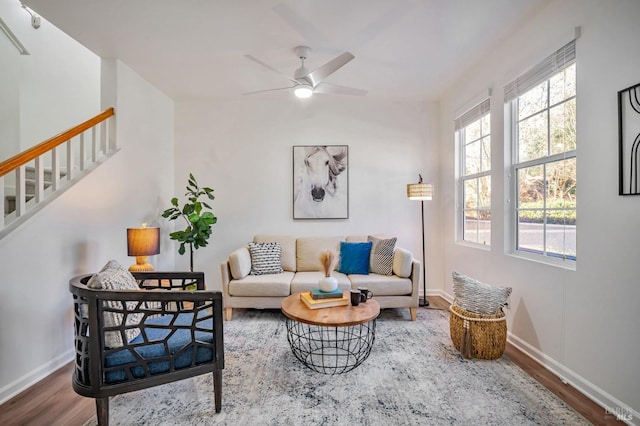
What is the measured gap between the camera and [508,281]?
9.36 ft

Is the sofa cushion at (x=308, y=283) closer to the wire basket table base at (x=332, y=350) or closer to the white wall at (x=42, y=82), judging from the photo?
the wire basket table base at (x=332, y=350)

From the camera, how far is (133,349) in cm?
A: 165

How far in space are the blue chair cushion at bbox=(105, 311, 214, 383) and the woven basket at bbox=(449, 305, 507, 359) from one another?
1929 millimetres

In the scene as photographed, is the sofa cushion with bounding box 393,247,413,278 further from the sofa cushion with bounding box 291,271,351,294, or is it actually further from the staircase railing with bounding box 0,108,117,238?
the staircase railing with bounding box 0,108,117,238

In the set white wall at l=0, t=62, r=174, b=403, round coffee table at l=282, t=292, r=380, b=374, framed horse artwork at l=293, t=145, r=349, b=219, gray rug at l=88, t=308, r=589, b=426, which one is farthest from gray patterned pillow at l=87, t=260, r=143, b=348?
framed horse artwork at l=293, t=145, r=349, b=219

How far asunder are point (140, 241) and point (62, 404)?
1427 mm

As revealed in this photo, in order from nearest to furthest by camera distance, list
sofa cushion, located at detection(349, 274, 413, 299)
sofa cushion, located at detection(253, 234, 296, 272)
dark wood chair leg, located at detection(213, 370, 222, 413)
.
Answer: dark wood chair leg, located at detection(213, 370, 222, 413) → sofa cushion, located at detection(349, 274, 413, 299) → sofa cushion, located at detection(253, 234, 296, 272)

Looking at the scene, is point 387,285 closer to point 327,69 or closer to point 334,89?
point 334,89

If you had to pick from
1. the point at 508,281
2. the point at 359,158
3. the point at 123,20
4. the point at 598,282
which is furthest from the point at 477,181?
the point at 123,20

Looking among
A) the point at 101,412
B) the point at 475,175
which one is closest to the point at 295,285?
the point at 101,412

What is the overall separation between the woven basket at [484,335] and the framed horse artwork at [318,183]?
227 cm

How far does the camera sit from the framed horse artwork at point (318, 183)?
4.40 metres

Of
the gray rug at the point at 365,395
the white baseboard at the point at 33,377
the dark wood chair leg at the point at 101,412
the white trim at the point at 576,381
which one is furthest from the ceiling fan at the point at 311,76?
the white baseboard at the point at 33,377

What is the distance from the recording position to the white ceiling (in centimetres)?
235
